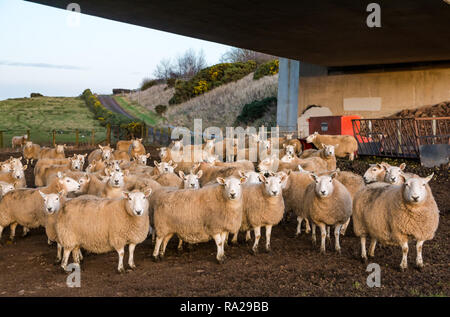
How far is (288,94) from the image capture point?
30.6 m

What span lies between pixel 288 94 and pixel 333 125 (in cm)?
736

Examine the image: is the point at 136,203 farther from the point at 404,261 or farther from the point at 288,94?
the point at 288,94

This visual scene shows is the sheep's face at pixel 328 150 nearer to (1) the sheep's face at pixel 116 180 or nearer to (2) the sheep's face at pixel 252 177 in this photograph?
(2) the sheep's face at pixel 252 177

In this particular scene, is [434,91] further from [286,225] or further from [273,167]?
[286,225]

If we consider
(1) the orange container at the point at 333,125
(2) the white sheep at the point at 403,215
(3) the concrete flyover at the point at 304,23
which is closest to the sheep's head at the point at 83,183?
(3) the concrete flyover at the point at 304,23

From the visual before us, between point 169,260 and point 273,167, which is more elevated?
point 273,167

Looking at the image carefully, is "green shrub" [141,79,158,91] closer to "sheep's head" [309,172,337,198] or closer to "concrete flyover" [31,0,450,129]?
"concrete flyover" [31,0,450,129]

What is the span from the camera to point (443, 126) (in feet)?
73.6

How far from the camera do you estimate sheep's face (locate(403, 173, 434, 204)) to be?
6.98 metres

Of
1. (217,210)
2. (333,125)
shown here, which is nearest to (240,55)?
(333,125)

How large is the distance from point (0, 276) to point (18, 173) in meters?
5.68

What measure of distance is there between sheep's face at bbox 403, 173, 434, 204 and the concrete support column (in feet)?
73.5

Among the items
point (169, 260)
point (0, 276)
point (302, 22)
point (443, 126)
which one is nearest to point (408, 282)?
point (169, 260)

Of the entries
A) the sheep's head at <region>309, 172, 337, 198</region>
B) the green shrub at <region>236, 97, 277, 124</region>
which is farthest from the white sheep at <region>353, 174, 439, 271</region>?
the green shrub at <region>236, 97, 277, 124</region>
